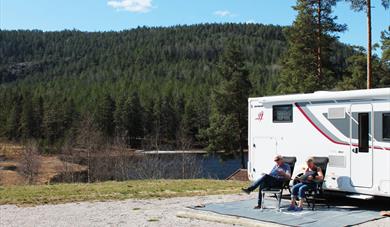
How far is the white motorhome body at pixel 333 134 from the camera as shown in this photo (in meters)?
11.0

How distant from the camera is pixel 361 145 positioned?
447 inches

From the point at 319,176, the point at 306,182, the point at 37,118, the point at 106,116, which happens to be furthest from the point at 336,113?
the point at 37,118

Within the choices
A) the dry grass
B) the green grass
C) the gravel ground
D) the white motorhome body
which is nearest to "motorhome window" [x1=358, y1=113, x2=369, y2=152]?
the white motorhome body

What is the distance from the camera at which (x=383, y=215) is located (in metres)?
10.4

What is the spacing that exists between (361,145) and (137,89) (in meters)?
131

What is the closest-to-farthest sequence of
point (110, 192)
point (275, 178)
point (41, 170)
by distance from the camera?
point (275, 178) → point (110, 192) → point (41, 170)

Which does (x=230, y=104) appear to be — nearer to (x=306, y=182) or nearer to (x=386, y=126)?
(x=306, y=182)

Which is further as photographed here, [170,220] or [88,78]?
[88,78]

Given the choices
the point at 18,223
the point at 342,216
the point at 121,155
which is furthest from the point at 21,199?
the point at 121,155

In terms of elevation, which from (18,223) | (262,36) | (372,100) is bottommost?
(18,223)

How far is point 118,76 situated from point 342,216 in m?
164

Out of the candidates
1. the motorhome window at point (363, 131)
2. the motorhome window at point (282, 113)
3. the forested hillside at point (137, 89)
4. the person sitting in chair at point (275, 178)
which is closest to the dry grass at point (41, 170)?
the forested hillside at point (137, 89)

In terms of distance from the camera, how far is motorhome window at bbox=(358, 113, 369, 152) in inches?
445

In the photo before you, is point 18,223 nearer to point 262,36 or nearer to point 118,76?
point 118,76
